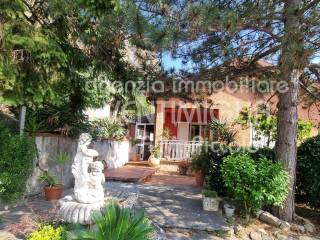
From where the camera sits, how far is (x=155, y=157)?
17.1m

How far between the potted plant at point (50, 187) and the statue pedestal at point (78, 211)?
10.1 ft

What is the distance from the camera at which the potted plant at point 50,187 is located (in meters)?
8.57

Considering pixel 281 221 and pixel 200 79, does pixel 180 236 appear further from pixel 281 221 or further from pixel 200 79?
pixel 200 79

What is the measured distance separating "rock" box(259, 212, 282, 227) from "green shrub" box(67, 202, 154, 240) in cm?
393

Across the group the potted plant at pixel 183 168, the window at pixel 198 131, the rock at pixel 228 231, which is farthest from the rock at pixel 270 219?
the window at pixel 198 131

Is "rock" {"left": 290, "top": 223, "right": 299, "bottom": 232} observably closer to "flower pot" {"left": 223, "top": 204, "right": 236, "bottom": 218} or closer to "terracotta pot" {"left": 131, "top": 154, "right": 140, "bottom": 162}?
"flower pot" {"left": 223, "top": 204, "right": 236, "bottom": 218}

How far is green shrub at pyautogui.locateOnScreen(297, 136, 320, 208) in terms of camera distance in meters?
8.53

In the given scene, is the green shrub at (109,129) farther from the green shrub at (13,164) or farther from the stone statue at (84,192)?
the stone statue at (84,192)

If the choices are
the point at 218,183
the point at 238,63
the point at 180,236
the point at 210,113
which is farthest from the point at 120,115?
the point at 180,236

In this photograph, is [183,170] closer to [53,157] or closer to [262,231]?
[53,157]

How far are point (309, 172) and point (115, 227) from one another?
587 cm

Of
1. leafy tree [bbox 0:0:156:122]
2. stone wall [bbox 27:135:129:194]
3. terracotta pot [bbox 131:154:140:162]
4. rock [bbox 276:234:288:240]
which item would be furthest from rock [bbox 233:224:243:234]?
terracotta pot [bbox 131:154:140:162]

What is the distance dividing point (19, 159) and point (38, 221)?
6.85 feet

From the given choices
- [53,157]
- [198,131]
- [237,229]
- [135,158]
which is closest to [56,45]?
[53,157]
